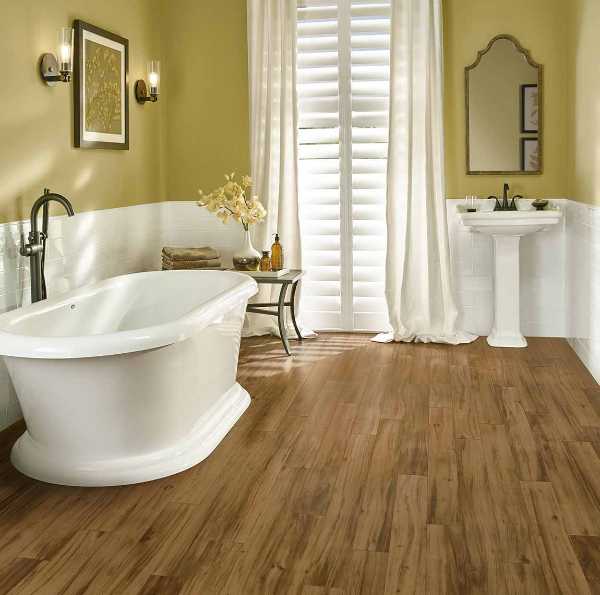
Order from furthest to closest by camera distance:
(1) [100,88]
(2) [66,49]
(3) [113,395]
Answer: (1) [100,88]
(2) [66,49]
(3) [113,395]

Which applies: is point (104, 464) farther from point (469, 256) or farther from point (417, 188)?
point (469, 256)

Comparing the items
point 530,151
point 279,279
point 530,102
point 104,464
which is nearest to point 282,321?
Answer: point 279,279

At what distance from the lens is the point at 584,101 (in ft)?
17.1

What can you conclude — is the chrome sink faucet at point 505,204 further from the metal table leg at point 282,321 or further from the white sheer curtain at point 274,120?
the metal table leg at point 282,321

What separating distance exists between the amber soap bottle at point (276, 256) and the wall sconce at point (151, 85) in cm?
126

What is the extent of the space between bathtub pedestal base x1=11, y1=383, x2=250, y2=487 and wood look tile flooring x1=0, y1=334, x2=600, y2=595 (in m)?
0.05

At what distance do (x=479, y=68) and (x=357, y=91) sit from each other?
84 centimetres

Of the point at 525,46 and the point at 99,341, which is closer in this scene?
the point at 99,341

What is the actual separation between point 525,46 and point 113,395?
3.98 m

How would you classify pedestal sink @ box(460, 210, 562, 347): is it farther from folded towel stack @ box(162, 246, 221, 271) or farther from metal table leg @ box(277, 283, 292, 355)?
folded towel stack @ box(162, 246, 221, 271)

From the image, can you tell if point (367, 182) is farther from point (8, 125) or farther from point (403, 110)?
point (8, 125)

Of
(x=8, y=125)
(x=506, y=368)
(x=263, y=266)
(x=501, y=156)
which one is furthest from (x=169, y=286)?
(x=501, y=156)

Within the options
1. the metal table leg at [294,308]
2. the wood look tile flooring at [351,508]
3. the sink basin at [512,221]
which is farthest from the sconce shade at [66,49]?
the sink basin at [512,221]

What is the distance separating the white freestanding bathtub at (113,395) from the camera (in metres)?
3.12
